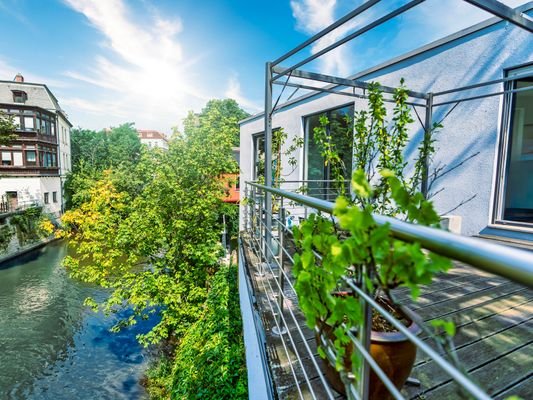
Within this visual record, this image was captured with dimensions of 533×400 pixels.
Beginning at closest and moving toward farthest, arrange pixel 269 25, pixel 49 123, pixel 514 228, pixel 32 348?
pixel 514 228 < pixel 269 25 < pixel 32 348 < pixel 49 123

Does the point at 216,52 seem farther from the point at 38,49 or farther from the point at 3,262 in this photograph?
the point at 3,262

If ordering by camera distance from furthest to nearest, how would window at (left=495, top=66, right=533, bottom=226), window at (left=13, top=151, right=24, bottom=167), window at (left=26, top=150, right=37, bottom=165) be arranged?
1. window at (left=26, top=150, right=37, bottom=165)
2. window at (left=13, top=151, right=24, bottom=167)
3. window at (left=495, top=66, right=533, bottom=226)

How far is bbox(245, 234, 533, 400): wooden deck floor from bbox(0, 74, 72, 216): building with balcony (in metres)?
25.0

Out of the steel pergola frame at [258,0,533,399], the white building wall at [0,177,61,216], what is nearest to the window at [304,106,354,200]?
the steel pergola frame at [258,0,533,399]

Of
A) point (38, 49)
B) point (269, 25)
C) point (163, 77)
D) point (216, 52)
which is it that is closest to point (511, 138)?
point (269, 25)

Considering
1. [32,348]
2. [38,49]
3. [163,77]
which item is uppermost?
[38,49]

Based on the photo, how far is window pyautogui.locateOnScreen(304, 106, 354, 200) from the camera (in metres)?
6.09

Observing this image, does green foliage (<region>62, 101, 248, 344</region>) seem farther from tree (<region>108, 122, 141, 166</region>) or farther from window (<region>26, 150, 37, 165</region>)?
tree (<region>108, 122, 141, 166</region>)

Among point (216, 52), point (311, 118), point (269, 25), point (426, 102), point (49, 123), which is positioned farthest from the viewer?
point (49, 123)

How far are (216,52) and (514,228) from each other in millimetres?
8878

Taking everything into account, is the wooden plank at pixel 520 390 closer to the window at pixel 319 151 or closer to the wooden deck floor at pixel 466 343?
the wooden deck floor at pixel 466 343

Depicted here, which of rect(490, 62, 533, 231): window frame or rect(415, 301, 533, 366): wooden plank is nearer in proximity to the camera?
rect(415, 301, 533, 366): wooden plank

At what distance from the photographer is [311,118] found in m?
7.42

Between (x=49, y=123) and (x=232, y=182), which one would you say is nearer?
(x=232, y=182)
